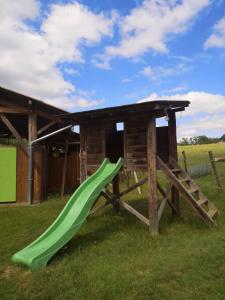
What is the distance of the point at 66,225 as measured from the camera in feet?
21.0

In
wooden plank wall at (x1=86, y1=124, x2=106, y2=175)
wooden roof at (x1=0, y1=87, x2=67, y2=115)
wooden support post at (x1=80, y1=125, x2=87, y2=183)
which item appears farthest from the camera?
wooden roof at (x1=0, y1=87, x2=67, y2=115)

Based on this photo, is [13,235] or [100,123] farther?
[100,123]

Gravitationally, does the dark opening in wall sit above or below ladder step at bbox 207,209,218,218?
above

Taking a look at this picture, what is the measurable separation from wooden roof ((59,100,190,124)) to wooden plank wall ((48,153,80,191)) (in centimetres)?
740

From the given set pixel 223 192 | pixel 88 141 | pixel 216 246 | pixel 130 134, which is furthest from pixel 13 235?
pixel 223 192

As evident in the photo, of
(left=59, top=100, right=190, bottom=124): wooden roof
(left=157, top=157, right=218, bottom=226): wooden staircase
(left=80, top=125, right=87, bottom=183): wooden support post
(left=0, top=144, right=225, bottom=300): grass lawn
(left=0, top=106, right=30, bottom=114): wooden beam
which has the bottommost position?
(left=0, top=144, right=225, bottom=300): grass lawn

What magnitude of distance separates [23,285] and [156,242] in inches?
119

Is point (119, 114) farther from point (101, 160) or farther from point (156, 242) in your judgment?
point (156, 242)

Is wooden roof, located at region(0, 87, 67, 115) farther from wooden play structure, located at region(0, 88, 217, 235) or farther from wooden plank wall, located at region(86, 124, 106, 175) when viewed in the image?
wooden plank wall, located at region(86, 124, 106, 175)

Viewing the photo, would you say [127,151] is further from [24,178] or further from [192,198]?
[24,178]

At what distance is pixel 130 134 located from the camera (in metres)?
8.30

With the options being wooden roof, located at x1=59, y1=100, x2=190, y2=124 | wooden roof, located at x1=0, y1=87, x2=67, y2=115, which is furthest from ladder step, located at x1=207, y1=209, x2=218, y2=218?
wooden roof, located at x1=0, y1=87, x2=67, y2=115

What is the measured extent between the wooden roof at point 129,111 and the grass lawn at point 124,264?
2.95 meters

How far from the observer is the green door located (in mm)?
11766
